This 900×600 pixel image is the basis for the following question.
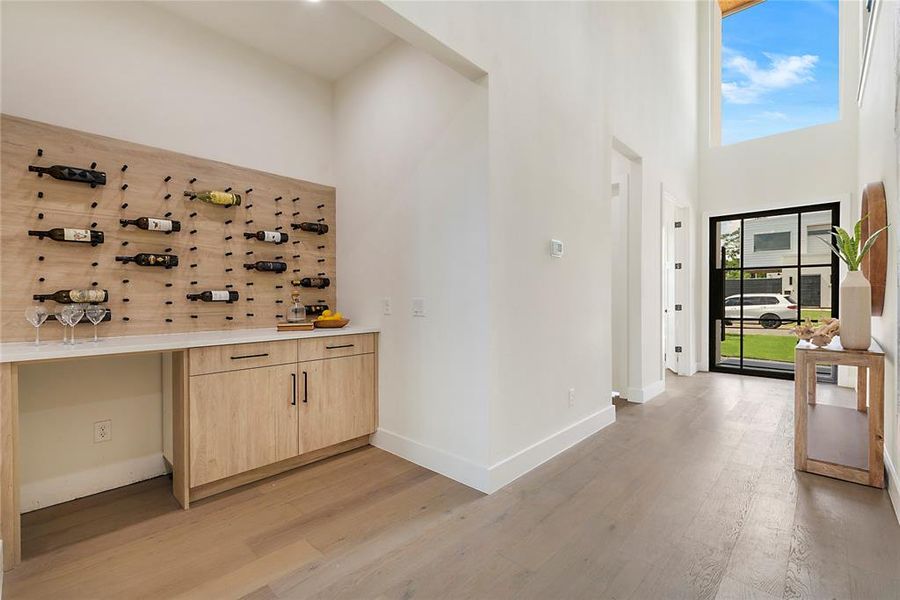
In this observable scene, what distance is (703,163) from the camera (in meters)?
6.00

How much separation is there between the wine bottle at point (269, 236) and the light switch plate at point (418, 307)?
1.20m

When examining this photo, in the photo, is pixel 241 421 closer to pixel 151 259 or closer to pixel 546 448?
pixel 151 259

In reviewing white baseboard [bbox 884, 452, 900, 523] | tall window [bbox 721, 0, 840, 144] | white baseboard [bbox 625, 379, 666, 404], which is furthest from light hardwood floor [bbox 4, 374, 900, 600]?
tall window [bbox 721, 0, 840, 144]

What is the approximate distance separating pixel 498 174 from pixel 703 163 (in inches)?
203

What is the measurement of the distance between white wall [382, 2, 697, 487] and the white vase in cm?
154

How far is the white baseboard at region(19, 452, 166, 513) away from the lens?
2.17m

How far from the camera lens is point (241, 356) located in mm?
2375

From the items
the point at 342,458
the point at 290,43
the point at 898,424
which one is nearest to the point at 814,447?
the point at 898,424

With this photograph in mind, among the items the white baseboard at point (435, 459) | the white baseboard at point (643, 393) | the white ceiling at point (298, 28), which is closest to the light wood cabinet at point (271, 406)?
the white baseboard at point (435, 459)

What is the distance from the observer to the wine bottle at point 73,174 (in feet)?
7.17

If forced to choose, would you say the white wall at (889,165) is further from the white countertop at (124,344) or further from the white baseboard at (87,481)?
the white baseboard at (87,481)

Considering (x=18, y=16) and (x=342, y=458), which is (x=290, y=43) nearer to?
(x=18, y=16)

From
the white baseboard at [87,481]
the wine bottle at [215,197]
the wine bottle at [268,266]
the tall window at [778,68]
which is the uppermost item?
the tall window at [778,68]

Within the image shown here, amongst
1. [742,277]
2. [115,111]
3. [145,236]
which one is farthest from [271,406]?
[742,277]
